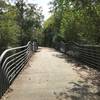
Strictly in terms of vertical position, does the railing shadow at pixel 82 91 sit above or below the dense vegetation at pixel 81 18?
below

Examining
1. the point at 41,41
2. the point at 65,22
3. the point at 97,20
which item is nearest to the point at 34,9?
the point at 65,22

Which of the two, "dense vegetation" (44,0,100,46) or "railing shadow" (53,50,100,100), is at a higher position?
"dense vegetation" (44,0,100,46)

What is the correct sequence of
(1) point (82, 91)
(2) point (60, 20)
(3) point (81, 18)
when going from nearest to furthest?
(1) point (82, 91), (3) point (81, 18), (2) point (60, 20)

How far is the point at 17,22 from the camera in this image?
4759 centimetres

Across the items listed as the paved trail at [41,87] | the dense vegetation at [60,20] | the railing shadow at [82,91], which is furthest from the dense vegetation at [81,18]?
the railing shadow at [82,91]

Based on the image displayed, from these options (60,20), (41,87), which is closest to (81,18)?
(41,87)

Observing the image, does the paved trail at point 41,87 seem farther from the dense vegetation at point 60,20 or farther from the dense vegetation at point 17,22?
the dense vegetation at point 17,22

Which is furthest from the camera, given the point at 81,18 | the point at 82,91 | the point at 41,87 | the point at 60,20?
the point at 60,20

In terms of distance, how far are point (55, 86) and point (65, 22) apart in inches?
832

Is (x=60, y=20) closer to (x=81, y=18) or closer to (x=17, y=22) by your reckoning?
(x=17, y=22)

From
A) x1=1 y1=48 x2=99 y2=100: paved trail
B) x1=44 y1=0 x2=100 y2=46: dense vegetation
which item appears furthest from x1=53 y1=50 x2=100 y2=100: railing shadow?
x1=44 y1=0 x2=100 y2=46: dense vegetation

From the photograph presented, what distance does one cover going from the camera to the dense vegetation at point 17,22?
35.1m

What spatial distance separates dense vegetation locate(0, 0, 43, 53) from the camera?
35.1m

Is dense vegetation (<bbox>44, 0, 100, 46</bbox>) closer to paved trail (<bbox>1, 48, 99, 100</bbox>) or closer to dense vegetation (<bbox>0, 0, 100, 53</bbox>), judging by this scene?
dense vegetation (<bbox>0, 0, 100, 53</bbox>)
